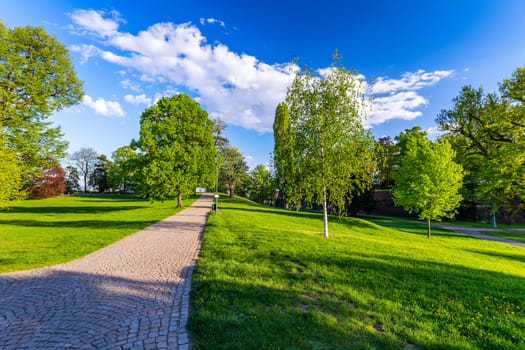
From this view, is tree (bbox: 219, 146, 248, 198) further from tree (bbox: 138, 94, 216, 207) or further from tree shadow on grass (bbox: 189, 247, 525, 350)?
tree shadow on grass (bbox: 189, 247, 525, 350)

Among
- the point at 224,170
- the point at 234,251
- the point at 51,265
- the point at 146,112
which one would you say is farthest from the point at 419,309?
the point at 224,170

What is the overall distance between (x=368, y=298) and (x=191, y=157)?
2280cm

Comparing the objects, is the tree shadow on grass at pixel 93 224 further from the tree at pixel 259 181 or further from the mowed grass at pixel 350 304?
the tree at pixel 259 181

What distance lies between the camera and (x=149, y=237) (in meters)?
11.4

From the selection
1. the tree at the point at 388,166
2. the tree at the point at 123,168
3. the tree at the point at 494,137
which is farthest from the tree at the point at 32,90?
the tree at the point at 388,166

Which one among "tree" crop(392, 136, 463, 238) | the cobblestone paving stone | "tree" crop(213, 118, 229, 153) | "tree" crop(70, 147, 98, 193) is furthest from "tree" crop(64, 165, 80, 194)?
"tree" crop(392, 136, 463, 238)

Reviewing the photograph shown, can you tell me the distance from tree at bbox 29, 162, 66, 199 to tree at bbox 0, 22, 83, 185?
37585 mm

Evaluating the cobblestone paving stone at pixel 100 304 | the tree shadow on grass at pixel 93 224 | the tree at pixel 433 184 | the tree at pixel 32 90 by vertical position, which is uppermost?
the tree at pixel 32 90

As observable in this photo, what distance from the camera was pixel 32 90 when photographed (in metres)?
16.2

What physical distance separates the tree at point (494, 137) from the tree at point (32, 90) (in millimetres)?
31868

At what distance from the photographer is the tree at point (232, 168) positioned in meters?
43.8

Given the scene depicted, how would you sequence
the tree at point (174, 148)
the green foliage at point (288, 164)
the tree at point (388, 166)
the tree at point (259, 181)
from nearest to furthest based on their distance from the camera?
1. the green foliage at point (288, 164)
2. the tree at point (174, 148)
3. the tree at point (388, 166)
4. the tree at point (259, 181)

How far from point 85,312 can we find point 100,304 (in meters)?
0.32

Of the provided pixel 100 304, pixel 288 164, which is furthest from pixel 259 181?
pixel 100 304
